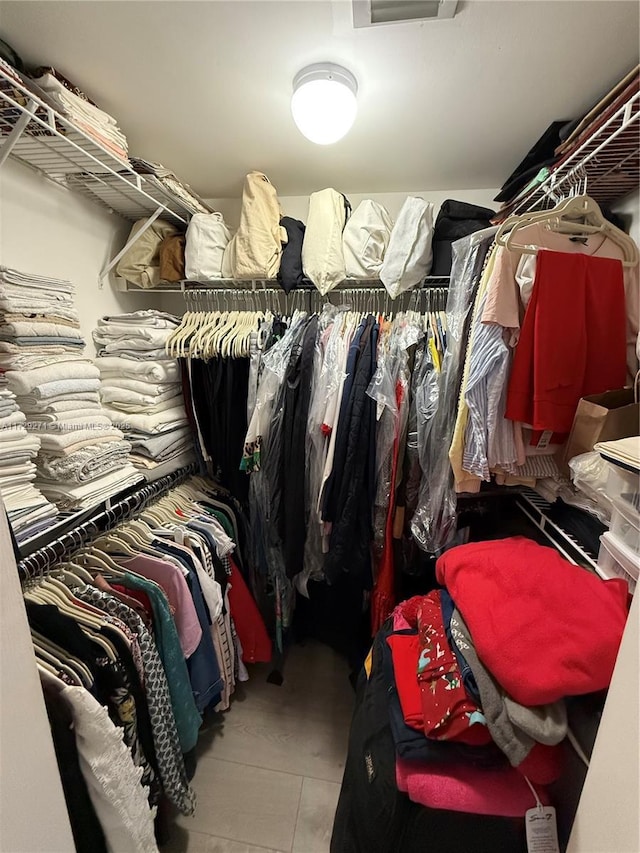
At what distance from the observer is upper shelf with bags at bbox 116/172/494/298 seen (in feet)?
4.24

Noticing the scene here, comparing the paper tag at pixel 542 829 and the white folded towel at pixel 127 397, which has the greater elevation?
the white folded towel at pixel 127 397

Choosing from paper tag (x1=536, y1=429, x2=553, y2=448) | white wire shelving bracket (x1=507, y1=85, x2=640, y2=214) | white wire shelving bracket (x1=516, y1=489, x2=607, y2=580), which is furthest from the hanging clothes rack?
white wire shelving bracket (x1=516, y1=489, x2=607, y2=580)

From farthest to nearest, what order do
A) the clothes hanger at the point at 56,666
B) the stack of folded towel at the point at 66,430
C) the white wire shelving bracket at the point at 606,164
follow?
the stack of folded towel at the point at 66,430 → the white wire shelving bracket at the point at 606,164 → the clothes hanger at the point at 56,666

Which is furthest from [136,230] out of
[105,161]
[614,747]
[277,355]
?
[614,747]

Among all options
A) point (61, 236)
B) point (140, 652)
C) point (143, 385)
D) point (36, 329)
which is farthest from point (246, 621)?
point (61, 236)

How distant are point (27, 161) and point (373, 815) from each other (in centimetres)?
212

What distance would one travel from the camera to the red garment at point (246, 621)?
4.32ft

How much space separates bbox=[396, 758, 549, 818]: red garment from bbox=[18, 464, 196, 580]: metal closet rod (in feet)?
3.12

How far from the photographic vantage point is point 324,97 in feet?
3.13

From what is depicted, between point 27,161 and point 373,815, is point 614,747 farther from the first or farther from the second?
point 27,161

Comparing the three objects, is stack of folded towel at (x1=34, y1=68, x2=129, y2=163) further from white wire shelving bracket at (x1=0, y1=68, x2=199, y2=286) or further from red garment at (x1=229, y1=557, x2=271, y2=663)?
red garment at (x1=229, y1=557, x2=271, y2=663)

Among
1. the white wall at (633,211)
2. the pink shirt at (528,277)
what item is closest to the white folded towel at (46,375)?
the pink shirt at (528,277)

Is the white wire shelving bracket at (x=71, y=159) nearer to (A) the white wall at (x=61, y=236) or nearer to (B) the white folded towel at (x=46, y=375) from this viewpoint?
(A) the white wall at (x=61, y=236)

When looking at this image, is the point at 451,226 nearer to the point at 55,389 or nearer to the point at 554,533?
the point at 554,533
